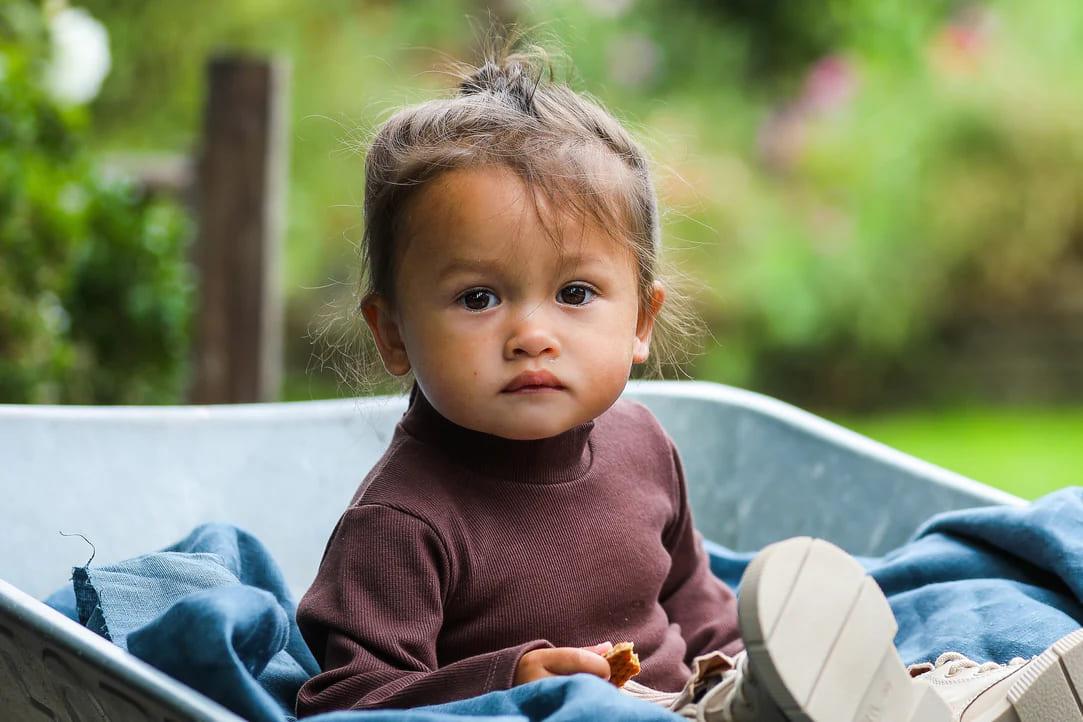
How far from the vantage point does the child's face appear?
1103 millimetres

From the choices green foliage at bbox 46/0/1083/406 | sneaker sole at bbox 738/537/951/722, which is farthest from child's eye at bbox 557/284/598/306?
green foliage at bbox 46/0/1083/406

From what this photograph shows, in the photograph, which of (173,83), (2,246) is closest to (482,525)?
(2,246)

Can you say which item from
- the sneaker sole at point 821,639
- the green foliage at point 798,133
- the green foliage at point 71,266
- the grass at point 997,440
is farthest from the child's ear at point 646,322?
the green foliage at point 798,133

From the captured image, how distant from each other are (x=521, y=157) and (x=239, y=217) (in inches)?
68.8

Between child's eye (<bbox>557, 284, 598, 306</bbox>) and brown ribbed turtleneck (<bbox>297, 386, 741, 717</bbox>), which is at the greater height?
child's eye (<bbox>557, 284, 598, 306</bbox>)

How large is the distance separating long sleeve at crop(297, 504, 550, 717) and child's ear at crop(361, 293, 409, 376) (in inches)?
6.0

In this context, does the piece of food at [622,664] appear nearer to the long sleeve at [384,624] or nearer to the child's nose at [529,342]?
the long sleeve at [384,624]

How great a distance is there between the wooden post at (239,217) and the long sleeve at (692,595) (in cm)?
160

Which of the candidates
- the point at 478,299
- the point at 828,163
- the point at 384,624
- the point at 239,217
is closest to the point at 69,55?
the point at 239,217

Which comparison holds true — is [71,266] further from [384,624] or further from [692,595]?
[384,624]

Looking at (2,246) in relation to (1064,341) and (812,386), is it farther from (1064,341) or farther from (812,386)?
(1064,341)

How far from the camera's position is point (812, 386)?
14.3 feet

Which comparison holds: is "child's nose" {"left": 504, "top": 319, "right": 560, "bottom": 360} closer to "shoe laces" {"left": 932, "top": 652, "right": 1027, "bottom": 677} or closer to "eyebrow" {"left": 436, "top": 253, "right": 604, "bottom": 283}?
→ "eyebrow" {"left": 436, "top": 253, "right": 604, "bottom": 283}

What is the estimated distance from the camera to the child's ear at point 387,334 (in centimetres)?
120
